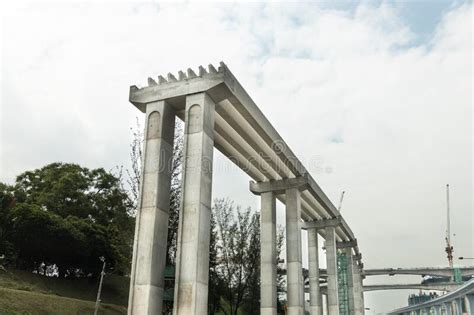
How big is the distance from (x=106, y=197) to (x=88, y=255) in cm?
688

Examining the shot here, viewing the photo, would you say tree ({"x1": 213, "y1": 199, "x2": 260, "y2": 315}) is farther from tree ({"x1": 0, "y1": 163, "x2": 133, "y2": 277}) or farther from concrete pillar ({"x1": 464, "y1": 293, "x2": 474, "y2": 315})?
concrete pillar ({"x1": 464, "y1": 293, "x2": 474, "y2": 315})

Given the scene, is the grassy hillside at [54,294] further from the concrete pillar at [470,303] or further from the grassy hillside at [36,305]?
the concrete pillar at [470,303]

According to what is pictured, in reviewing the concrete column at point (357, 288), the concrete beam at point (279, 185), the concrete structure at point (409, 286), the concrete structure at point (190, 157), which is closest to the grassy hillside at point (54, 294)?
the concrete structure at point (190, 157)

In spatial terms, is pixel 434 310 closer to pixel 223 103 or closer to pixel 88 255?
pixel 88 255

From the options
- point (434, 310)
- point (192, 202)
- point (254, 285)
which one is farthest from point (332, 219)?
point (434, 310)

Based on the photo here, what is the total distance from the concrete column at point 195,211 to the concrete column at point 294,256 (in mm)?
13095

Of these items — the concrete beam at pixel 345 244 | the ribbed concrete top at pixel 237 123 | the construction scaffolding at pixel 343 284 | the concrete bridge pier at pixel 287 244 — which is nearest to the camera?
the ribbed concrete top at pixel 237 123

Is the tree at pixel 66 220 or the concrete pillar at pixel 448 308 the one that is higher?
the tree at pixel 66 220

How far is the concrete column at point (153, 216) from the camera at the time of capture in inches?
671

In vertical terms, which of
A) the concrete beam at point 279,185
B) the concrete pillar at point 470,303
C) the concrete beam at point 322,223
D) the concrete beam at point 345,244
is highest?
the concrete beam at point 279,185

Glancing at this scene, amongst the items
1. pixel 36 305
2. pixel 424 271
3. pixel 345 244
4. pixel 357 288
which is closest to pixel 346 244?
pixel 345 244

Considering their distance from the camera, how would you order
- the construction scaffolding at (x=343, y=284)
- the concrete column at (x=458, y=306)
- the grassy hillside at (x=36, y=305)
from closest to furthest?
the grassy hillside at (x=36, y=305)
the construction scaffolding at (x=343, y=284)
the concrete column at (x=458, y=306)

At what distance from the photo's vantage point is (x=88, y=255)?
40.3 meters

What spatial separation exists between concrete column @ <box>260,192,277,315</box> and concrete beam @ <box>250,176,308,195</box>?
396mm
